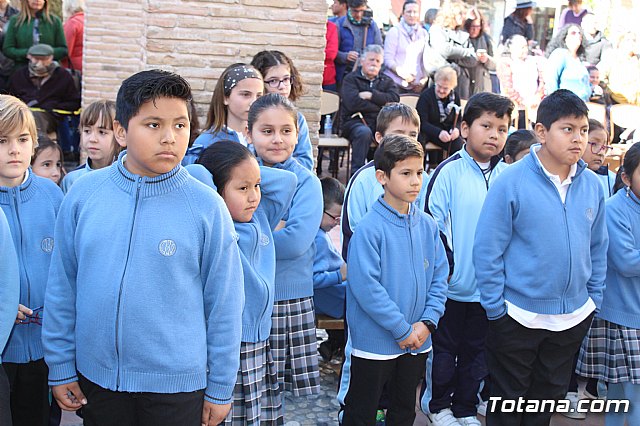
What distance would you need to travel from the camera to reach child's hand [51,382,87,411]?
102 inches

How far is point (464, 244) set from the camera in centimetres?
406

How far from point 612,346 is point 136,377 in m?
2.60

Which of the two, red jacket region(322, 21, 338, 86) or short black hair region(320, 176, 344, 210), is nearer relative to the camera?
short black hair region(320, 176, 344, 210)

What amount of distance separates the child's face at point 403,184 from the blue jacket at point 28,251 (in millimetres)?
1528

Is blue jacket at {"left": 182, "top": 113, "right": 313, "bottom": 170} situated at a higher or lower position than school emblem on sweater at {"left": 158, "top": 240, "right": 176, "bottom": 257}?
higher

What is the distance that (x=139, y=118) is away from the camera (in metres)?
2.47

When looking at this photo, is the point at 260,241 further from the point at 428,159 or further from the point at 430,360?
the point at 428,159

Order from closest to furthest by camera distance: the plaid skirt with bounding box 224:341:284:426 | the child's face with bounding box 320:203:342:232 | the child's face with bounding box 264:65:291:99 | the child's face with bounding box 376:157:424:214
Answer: the plaid skirt with bounding box 224:341:284:426 → the child's face with bounding box 376:157:424:214 → the child's face with bounding box 264:65:291:99 → the child's face with bounding box 320:203:342:232

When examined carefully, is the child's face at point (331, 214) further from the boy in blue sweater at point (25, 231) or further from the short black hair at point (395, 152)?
the boy in blue sweater at point (25, 231)

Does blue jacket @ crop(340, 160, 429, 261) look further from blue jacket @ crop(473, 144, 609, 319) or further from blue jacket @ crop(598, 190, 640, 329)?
blue jacket @ crop(598, 190, 640, 329)

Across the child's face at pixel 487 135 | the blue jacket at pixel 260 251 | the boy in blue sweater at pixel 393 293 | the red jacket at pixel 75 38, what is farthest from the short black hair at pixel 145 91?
the red jacket at pixel 75 38

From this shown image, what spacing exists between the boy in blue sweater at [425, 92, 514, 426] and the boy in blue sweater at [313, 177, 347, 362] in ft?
2.21

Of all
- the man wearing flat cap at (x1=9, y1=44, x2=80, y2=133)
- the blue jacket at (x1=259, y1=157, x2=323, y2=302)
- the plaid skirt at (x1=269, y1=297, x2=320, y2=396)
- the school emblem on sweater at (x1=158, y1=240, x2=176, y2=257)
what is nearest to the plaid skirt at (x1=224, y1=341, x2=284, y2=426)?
the plaid skirt at (x1=269, y1=297, x2=320, y2=396)

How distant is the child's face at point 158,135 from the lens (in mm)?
2465
